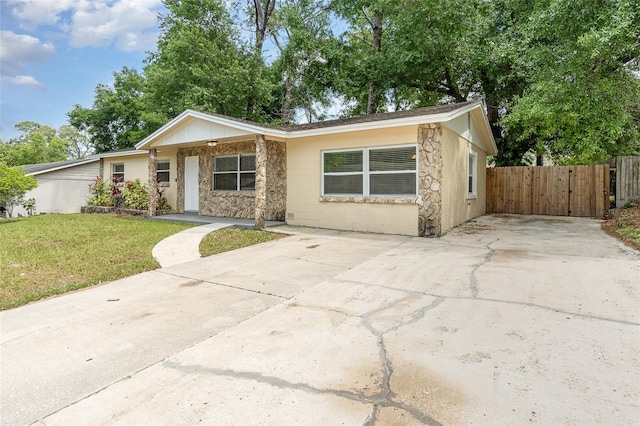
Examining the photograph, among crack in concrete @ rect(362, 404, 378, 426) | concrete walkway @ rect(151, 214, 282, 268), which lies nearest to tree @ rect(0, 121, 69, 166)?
concrete walkway @ rect(151, 214, 282, 268)

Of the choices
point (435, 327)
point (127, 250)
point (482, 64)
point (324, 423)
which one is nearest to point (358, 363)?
point (324, 423)

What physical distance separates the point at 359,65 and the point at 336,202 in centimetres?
1158

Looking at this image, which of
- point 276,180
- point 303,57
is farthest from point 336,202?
point 303,57

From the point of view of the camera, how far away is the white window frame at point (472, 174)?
11398 millimetres

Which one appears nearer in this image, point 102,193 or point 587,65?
point 587,65

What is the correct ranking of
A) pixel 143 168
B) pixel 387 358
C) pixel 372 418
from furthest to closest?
1. pixel 143 168
2. pixel 387 358
3. pixel 372 418

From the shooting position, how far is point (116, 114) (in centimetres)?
2589

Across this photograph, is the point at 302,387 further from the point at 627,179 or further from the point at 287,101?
the point at 287,101

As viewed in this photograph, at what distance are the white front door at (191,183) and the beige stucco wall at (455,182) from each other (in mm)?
9079

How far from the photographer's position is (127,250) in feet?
23.0

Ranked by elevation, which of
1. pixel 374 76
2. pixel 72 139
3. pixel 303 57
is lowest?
pixel 374 76

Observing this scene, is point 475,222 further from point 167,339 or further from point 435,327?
point 167,339

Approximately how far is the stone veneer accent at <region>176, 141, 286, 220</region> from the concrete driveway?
18.1 ft

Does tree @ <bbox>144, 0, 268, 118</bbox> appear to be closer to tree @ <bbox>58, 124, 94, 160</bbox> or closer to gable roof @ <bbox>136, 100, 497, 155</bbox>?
gable roof @ <bbox>136, 100, 497, 155</bbox>
